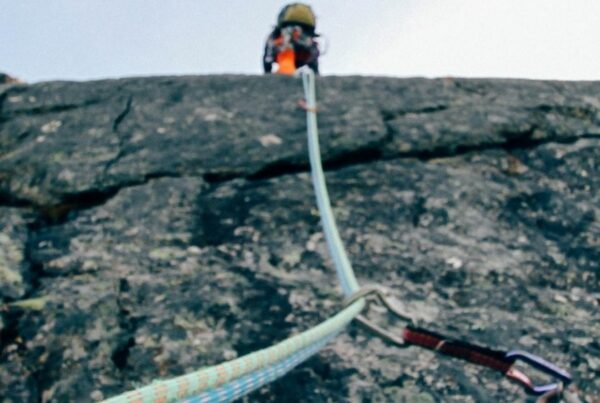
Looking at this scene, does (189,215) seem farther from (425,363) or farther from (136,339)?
(425,363)

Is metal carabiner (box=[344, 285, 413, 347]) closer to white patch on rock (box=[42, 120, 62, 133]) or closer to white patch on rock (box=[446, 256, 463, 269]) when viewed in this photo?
white patch on rock (box=[446, 256, 463, 269])

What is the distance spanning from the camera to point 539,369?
2121 millimetres

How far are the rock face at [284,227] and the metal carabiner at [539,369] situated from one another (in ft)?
0.18

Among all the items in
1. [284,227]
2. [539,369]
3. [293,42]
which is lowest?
[539,369]

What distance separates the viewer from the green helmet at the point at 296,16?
542cm

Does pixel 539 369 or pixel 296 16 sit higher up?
pixel 296 16

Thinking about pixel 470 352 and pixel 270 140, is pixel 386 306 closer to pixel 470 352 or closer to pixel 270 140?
pixel 470 352

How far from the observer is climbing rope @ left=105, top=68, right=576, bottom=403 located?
1.35 meters

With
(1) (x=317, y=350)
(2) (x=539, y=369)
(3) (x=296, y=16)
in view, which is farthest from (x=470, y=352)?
(3) (x=296, y=16)

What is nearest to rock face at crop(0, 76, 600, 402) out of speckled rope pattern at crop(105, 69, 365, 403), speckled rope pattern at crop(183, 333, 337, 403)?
speckled rope pattern at crop(105, 69, 365, 403)

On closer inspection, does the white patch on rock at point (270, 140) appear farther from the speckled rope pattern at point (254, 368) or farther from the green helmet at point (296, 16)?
the green helmet at point (296, 16)

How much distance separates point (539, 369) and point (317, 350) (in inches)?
27.1

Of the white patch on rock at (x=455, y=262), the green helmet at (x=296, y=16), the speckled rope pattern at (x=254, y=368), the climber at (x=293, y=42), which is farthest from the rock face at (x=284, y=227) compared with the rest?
the green helmet at (x=296, y=16)

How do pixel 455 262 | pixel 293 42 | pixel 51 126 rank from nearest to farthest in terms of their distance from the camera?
pixel 455 262 → pixel 51 126 → pixel 293 42
